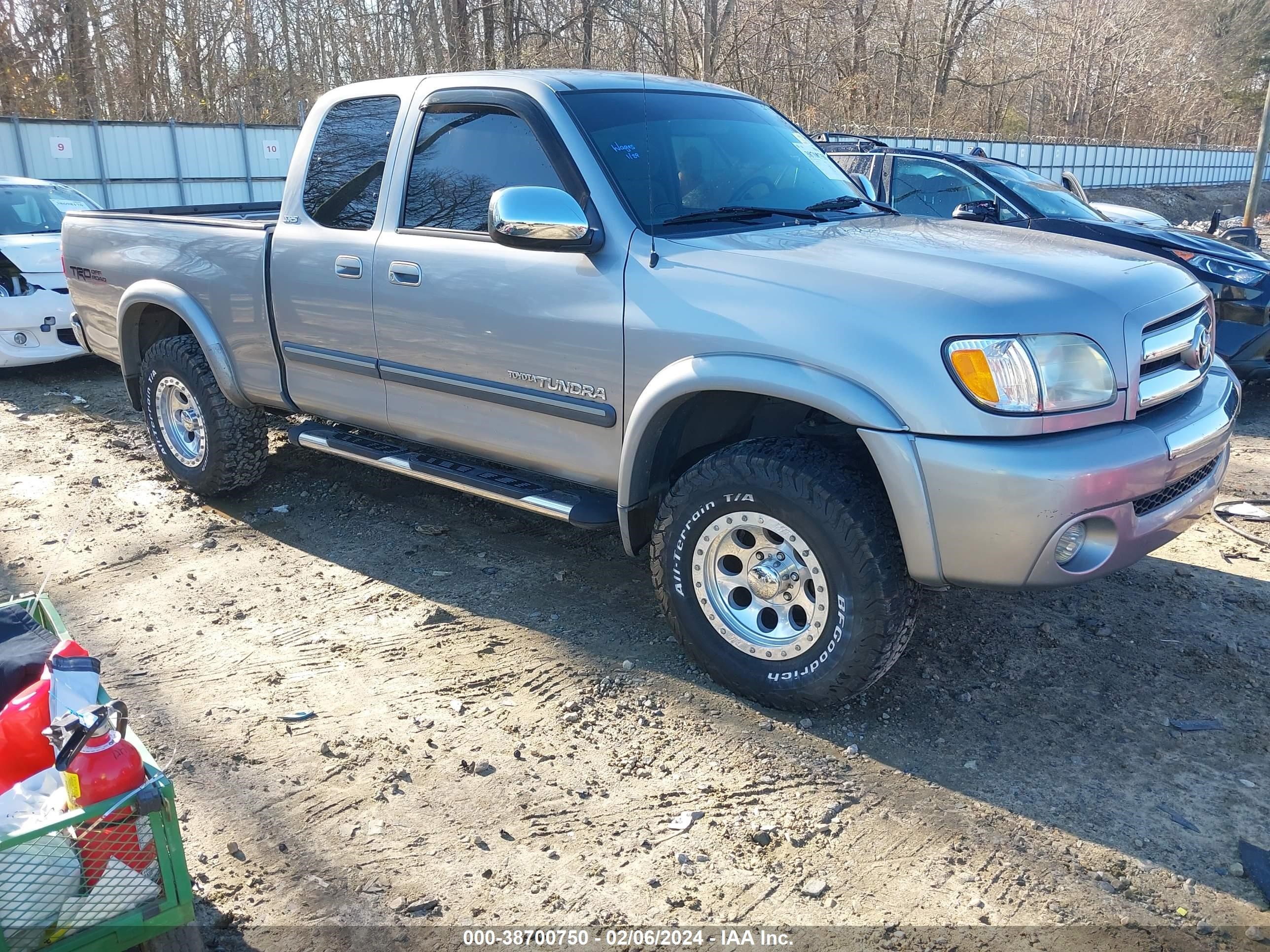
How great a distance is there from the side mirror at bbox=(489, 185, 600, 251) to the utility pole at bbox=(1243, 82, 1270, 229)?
14.9m

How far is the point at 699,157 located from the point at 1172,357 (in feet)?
6.11

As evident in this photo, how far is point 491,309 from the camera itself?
12.5ft

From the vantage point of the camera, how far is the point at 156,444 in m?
5.74

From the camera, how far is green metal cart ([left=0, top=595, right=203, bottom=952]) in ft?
6.64

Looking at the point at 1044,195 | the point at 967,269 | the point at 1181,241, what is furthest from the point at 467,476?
the point at 1181,241

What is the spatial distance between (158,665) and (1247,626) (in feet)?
13.9

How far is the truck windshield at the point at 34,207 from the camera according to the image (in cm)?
895

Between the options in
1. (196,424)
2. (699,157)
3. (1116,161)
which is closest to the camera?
(699,157)

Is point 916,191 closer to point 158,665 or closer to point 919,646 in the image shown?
point 919,646

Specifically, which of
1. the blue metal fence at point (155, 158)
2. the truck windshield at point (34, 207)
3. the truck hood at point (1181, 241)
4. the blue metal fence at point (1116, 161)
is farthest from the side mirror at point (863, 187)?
the blue metal fence at point (1116, 161)

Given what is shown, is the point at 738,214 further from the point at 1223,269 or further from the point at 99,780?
the point at 1223,269

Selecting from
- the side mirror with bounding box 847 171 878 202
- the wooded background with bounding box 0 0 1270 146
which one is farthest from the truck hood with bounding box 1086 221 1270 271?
the wooded background with bounding box 0 0 1270 146

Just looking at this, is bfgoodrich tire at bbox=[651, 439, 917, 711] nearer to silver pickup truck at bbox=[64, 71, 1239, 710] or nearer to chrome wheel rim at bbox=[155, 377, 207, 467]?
silver pickup truck at bbox=[64, 71, 1239, 710]

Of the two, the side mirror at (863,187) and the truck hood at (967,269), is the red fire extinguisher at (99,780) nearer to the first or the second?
the truck hood at (967,269)
